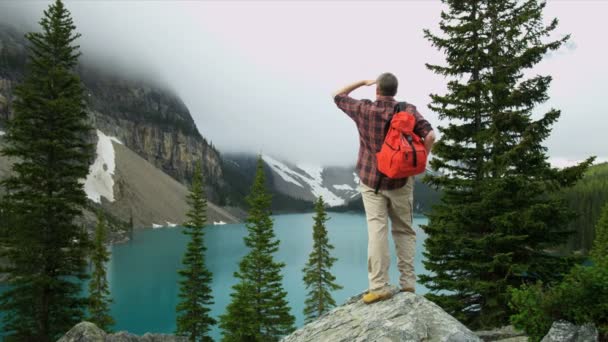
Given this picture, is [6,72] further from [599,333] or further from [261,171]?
[599,333]

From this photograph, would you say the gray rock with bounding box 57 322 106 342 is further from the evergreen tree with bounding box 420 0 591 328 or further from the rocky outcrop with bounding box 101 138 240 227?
the rocky outcrop with bounding box 101 138 240 227

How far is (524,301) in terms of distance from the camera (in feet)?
18.8

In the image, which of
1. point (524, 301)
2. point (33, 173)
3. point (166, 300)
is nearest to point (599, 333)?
point (524, 301)

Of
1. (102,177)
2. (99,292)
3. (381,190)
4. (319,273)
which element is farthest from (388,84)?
(102,177)

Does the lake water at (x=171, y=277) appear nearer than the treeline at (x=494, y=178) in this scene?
No

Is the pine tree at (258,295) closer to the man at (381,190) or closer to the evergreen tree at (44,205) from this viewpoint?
the evergreen tree at (44,205)

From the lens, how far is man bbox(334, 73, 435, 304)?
208 inches

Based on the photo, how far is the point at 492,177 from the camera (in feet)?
35.1

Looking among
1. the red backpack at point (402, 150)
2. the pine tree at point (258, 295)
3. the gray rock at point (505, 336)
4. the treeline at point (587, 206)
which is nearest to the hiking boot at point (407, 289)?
the red backpack at point (402, 150)

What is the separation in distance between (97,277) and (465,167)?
104ft

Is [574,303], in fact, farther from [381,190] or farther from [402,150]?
[402,150]

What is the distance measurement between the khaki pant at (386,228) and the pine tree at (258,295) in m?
20.7

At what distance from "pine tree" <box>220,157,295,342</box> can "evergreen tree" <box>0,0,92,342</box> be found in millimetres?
10197

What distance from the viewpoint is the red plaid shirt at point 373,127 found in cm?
520
